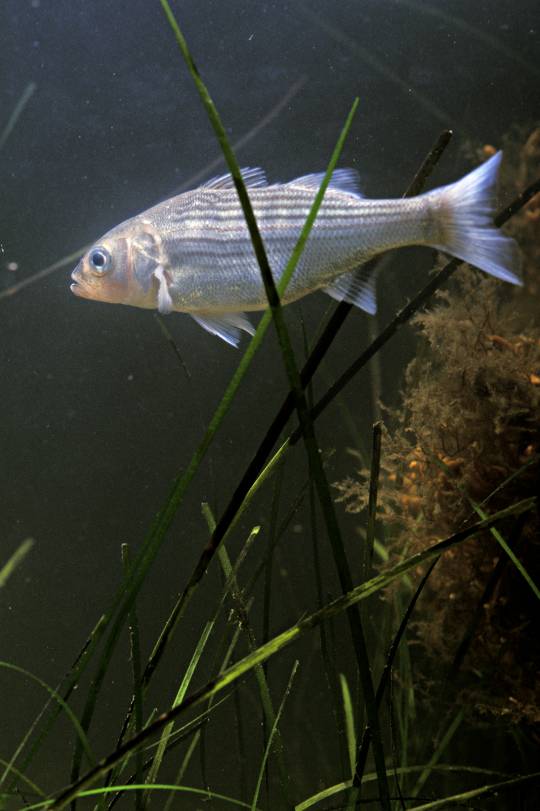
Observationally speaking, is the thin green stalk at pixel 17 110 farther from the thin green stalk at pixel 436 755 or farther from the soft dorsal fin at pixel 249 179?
the thin green stalk at pixel 436 755

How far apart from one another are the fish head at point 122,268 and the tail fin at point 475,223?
1201 mm

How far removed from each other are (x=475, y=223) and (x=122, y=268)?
143 cm

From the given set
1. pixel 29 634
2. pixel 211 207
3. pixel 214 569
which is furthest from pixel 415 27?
pixel 29 634

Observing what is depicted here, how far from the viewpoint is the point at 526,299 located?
4.34m

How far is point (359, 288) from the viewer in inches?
84.2

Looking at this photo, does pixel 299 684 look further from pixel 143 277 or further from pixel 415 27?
pixel 415 27

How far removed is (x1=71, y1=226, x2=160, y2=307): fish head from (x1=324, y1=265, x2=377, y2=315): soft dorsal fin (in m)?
0.83

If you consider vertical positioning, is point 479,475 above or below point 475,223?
below

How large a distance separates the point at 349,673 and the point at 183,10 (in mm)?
6074

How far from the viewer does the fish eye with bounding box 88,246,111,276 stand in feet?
8.78

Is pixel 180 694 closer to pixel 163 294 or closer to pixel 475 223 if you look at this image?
pixel 163 294

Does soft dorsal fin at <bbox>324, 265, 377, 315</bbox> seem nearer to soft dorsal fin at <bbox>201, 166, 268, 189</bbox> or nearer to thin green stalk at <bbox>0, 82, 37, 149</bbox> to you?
soft dorsal fin at <bbox>201, 166, 268, 189</bbox>

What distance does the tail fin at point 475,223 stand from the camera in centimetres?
181

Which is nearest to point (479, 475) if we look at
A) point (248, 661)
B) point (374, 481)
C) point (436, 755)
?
point (436, 755)
